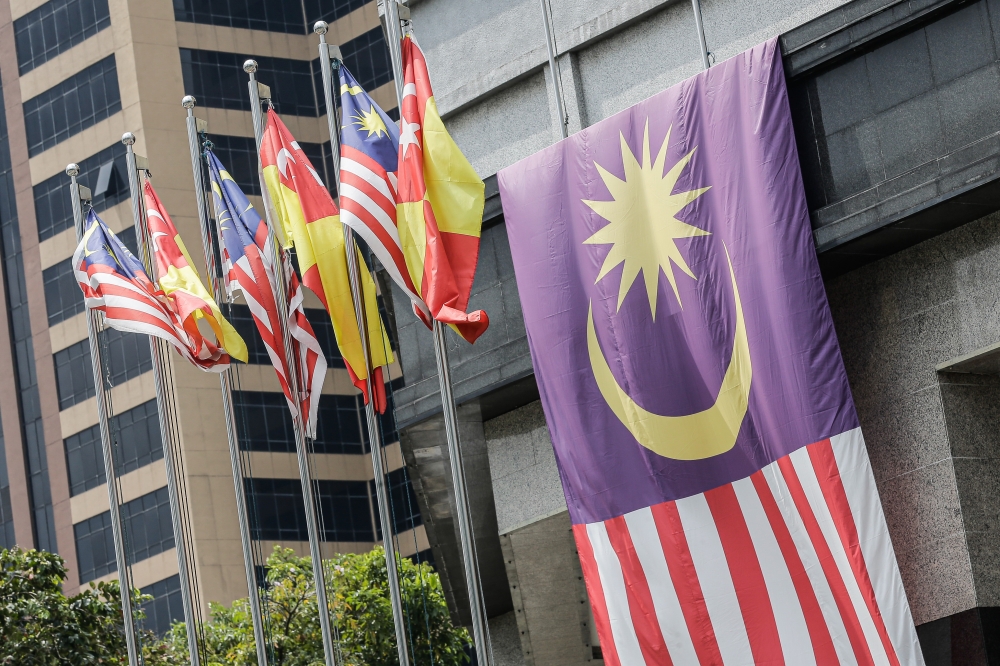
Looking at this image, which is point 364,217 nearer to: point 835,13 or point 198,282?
point 198,282

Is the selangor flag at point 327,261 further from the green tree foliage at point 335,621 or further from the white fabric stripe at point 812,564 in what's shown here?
the green tree foliage at point 335,621

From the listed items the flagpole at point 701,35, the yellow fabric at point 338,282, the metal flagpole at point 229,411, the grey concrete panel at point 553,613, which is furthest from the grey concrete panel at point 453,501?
the flagpole at point 701,35

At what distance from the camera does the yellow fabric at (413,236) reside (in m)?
17.7

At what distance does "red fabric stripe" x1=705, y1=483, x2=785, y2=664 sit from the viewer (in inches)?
688

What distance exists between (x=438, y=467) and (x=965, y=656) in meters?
8.37

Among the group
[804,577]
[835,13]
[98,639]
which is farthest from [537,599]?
[98,639]

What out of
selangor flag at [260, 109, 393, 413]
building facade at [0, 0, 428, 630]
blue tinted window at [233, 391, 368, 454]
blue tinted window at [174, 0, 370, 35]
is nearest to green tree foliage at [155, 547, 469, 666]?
building facade at [0, 0, 428, 630]

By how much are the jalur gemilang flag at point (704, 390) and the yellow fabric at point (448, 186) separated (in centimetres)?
202

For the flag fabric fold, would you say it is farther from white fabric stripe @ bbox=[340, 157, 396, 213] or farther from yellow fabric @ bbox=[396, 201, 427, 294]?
yellow fabric @ bbox=[396, 201, 427, 294]

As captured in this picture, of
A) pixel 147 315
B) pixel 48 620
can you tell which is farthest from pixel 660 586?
pixel 48 620

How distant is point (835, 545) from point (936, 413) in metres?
1.71

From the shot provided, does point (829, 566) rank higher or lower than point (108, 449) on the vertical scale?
lower

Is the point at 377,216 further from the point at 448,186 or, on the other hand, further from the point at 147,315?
the point at 147,315

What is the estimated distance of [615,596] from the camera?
18703 millimetres
